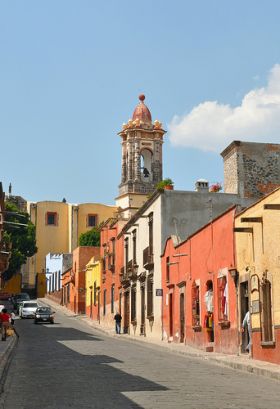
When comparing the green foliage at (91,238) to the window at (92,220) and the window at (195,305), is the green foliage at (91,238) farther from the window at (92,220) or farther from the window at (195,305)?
the window at (195,305)

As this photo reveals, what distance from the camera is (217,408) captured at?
9203mm

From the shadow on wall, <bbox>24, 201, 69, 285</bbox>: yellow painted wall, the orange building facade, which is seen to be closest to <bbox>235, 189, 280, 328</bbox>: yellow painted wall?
the shadow on wall

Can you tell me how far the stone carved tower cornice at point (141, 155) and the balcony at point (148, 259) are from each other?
4140 centimetres

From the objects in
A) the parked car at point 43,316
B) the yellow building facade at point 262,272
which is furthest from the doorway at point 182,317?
the parked car at point 43,316

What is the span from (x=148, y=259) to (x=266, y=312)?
17.1 m

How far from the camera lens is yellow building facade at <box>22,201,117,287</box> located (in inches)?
3260

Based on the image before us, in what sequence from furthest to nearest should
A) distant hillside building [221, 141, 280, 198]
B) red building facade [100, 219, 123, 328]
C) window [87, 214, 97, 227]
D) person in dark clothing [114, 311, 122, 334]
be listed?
window [87, 214, 97, 227] → red building facade [100, 219, 123, 328] → person in dark clothing [114, 311, 122, 334] → distant hillside building [221, 141, 280, 198]

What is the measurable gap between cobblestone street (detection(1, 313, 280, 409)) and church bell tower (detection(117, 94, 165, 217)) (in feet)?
193

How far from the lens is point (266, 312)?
17422mm

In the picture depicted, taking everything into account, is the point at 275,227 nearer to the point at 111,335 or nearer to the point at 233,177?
the point at 233,177

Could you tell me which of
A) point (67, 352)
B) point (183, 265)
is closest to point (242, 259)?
point (67, 352)

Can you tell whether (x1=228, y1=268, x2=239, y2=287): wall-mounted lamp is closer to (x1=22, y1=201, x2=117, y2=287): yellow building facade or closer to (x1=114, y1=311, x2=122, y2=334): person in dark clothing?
(x1=114, y1=311, x2=122, y2=334): person in dark clothing

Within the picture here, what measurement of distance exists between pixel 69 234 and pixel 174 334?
55658mm

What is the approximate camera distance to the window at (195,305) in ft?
82.2
